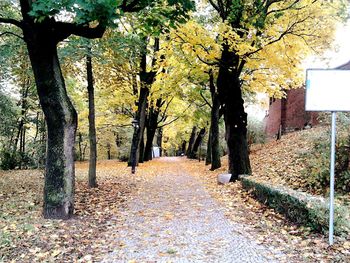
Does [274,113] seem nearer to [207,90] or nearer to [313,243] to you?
[207,90]

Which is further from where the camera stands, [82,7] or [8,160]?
[8,160]

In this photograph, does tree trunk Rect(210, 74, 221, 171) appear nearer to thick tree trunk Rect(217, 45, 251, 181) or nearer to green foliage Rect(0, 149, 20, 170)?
thick tree trunk Rect(217, 45, 251, 181)

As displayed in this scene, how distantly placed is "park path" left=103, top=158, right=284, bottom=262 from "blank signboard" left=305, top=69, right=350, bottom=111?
250 cm

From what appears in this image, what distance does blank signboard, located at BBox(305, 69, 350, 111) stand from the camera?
233 inches

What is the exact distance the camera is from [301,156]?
42.2ft

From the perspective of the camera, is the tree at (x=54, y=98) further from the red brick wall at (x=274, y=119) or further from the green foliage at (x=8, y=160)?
the red brick wall at (x=274, y=119)

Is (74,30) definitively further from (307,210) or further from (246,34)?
(246,34)

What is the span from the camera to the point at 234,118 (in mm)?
13125

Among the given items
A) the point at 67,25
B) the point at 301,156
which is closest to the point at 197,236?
the point at 67,25

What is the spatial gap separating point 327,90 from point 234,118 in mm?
7172

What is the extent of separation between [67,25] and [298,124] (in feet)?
57.9

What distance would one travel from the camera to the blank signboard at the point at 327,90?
5926mm

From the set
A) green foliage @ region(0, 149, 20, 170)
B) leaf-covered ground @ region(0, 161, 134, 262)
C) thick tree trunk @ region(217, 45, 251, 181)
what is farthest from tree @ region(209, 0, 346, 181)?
green foliage @ region(0, 149, 20, 170)

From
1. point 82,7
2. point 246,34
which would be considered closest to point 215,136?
point 246,34
